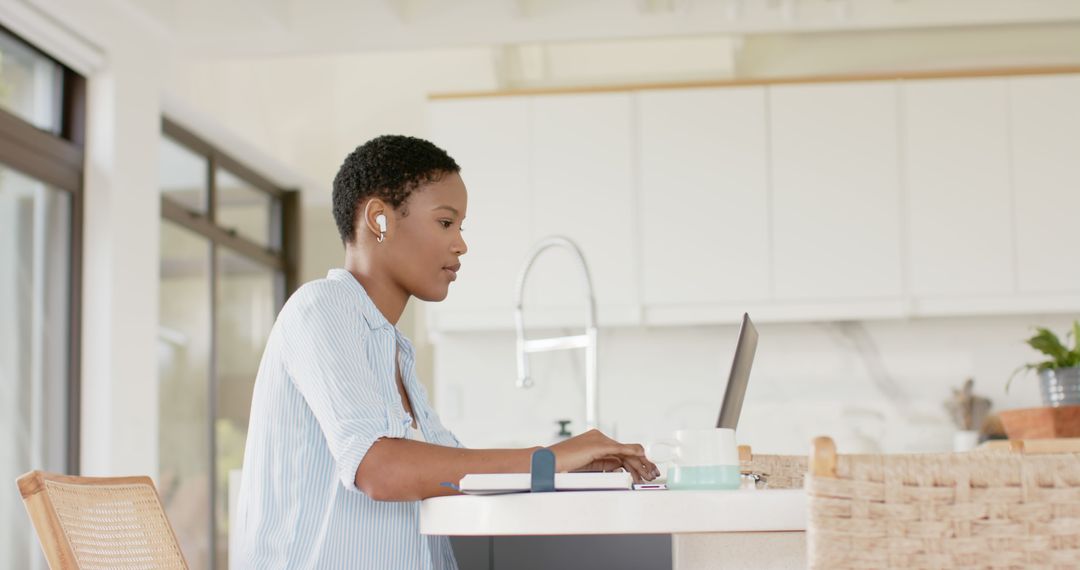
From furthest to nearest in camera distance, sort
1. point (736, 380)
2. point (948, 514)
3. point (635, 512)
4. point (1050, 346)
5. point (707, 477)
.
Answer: point (1050, 346) → point (736, 380) → point (707, 477) → point (635, 512) → point (948, 514)

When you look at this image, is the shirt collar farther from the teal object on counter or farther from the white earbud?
the teal object on counter

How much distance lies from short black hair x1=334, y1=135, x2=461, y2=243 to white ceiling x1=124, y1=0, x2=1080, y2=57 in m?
2.77

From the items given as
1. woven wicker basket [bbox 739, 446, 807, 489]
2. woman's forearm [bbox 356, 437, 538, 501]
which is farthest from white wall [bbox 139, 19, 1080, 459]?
woman's forearm [bbox 356, 437, 538, 501]

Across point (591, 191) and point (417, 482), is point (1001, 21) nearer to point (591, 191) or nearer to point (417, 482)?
point (591, 191)

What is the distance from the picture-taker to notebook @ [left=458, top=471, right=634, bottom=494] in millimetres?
1250

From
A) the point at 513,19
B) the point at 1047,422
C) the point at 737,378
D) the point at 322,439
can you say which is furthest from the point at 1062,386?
the point at 322,439

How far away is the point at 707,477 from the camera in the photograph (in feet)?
4.24

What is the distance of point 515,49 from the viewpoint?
570 centimetres

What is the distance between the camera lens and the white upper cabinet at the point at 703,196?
456 cm

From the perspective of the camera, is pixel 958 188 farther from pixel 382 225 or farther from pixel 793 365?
pixel 382 225

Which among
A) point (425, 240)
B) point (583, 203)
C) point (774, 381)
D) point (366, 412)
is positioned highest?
point (583, 203)

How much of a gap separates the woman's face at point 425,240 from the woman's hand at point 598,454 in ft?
1.13

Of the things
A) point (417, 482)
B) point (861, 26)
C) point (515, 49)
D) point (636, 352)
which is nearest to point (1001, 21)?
point (861, 26)

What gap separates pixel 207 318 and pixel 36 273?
1.57m
